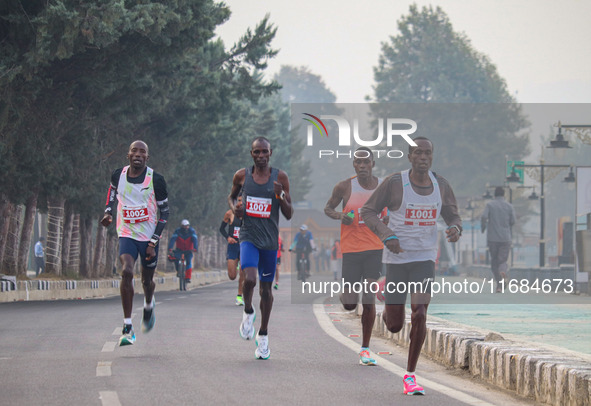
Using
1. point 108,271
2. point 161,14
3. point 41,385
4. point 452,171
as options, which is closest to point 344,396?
point 41,385

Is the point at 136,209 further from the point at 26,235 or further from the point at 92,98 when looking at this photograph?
the point at 26,235

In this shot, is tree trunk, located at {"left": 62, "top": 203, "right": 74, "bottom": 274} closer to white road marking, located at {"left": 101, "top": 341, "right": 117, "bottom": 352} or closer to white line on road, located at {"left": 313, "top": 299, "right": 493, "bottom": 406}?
white line on road, located at {"left": 313, "top": 299, "right": 493, "bottom": 406}

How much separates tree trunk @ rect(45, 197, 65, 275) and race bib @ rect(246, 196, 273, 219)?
72.6ft

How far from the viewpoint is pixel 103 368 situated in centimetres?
1003

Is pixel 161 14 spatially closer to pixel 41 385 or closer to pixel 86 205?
pixel 86 205

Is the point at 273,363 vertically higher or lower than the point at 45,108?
lower

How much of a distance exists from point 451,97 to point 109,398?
105499 millimetres

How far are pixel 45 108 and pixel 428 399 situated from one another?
21.1 meters

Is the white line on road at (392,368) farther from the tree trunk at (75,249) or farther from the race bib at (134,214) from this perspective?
the tree trunk at (75,249)

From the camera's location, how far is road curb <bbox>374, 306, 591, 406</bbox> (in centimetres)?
831

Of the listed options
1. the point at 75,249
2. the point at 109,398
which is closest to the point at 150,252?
the point at 109,398

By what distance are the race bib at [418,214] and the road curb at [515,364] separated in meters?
1.32

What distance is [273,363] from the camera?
10.8m

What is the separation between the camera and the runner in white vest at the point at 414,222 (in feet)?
31.1
